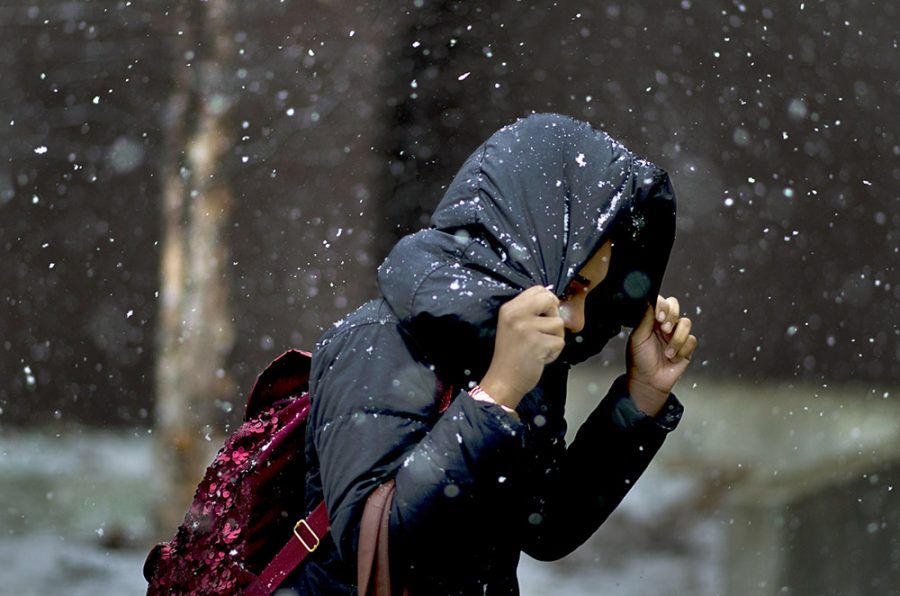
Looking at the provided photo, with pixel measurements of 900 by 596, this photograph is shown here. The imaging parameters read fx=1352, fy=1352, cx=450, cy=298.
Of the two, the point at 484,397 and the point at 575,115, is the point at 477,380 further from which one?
the point at 575,115

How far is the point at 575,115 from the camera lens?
704cm

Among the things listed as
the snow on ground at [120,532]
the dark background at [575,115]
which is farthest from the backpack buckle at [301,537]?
the snow on ground at [120,532]

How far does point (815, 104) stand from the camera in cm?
702

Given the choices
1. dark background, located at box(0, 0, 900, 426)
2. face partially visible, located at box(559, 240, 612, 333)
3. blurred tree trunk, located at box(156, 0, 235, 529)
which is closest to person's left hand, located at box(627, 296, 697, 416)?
face partially visible, located at box(559, 240, 612, 333)

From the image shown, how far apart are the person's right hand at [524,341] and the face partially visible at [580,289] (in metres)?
0.23

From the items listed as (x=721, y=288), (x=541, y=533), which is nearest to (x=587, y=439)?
(x=541, y=533)

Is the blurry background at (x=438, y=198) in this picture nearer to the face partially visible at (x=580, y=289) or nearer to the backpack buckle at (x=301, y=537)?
the face partially visible at (x=580, y=289)

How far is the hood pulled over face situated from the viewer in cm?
217

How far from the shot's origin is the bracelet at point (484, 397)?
6.96 ft

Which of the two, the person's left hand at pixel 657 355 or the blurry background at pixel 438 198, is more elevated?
the blurry background at pixel 438 198

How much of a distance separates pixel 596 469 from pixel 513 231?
23.3 inches

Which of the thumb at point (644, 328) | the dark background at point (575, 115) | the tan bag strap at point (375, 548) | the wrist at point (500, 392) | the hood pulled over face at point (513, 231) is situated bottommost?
the tan bag strap at point (375, 548)

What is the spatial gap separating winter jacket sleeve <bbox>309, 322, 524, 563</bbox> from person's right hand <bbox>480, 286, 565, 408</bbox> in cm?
6

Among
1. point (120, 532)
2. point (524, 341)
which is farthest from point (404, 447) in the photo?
point (120, 532)
